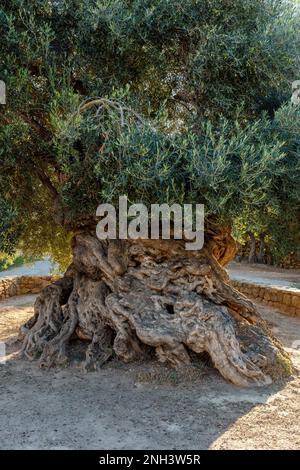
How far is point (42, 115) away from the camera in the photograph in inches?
237

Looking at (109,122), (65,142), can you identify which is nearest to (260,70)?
(109,122)

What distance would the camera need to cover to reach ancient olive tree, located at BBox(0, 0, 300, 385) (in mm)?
5027

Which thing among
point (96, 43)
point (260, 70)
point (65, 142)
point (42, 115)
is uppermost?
point (96, 43)

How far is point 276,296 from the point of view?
12125 mm

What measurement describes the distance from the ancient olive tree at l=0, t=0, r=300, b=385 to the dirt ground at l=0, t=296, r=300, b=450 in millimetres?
267

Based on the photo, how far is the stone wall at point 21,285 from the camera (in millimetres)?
12531

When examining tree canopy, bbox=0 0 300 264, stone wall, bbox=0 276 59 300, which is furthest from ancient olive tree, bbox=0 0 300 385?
stone wall, bbox=0 276 59 300

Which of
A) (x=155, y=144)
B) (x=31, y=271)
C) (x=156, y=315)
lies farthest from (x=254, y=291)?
(x=155, y=144)

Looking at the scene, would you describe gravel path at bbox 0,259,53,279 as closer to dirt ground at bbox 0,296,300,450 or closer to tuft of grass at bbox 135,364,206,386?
dirt ground at bbox 0,296,300,450

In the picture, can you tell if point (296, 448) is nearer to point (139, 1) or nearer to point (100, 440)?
point (100, 440)

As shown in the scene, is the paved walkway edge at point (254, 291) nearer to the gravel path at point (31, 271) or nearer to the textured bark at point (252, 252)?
the gravel path at point (31, 271)

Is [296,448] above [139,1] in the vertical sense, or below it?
below

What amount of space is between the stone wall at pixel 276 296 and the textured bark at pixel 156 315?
510 centimetres
